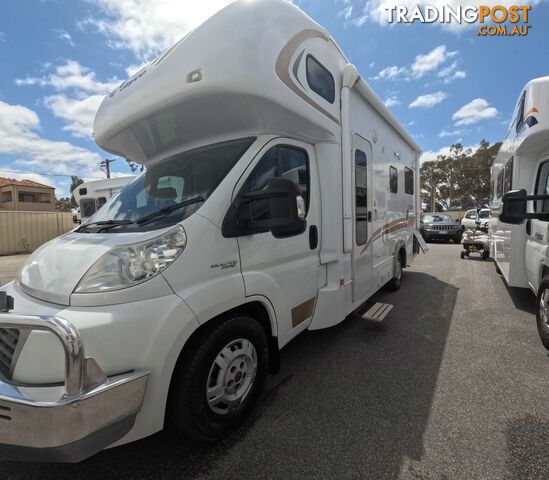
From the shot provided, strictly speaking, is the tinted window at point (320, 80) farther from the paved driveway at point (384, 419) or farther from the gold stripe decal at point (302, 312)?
the paved driveway at point (384, 419)

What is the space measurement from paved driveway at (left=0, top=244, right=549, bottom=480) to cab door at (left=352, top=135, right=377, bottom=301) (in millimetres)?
694

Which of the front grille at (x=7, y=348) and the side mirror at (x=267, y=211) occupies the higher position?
the side mirror at (x=267, y=211)

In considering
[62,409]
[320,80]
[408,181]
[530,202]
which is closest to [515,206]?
[530,202]

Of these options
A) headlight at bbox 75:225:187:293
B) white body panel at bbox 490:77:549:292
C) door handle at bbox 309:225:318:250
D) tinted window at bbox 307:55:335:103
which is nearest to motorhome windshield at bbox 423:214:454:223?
white body panel at bbox 490:77:549:292

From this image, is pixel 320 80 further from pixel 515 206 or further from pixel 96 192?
pixel 96 192

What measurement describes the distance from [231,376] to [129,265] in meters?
1.08

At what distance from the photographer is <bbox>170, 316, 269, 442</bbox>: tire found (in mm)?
1984

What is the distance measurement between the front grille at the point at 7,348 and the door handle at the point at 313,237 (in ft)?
7.48

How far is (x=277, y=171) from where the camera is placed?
107 inches

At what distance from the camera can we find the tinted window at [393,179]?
5331mm

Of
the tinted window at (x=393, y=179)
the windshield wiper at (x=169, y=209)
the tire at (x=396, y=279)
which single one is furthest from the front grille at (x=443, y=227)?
the windshield wiper at (x=169, y=209)

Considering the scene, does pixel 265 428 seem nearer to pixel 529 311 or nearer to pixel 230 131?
pixel 230 131

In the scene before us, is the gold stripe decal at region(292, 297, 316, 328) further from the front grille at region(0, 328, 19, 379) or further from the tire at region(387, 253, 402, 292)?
the tire at region(387, 253, 402, 292)

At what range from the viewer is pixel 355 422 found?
2424 mm
